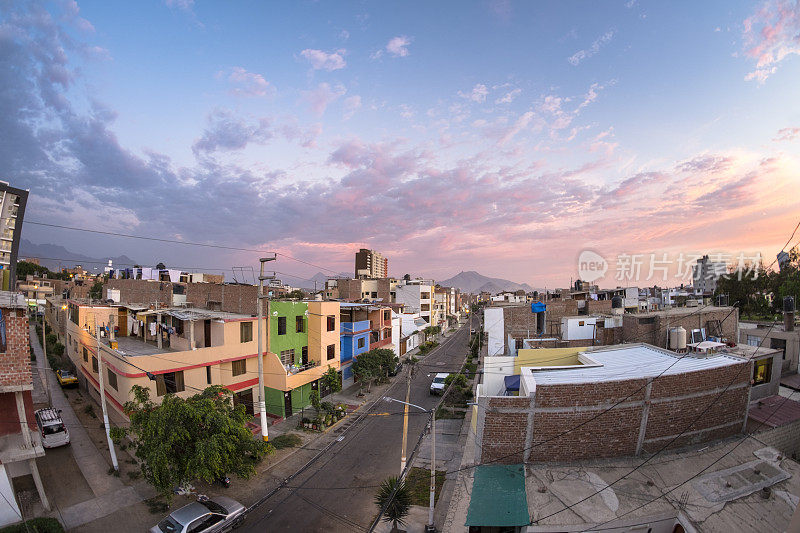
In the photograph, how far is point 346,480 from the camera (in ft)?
51.7

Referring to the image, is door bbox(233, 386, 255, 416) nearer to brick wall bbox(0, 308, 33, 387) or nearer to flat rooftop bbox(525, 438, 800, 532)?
brick wall bbox(0, 308, 33, 387)

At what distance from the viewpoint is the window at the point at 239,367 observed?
21359 mm

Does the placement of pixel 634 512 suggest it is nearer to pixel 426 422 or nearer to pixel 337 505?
pixel 337 505

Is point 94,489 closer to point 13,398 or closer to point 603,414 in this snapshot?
point 13,398

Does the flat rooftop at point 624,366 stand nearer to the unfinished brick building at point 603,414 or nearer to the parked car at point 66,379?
the unfinished brick building at point 603,414

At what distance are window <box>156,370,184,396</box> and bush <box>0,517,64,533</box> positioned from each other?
670 cm

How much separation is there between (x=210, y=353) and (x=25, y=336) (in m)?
8.89

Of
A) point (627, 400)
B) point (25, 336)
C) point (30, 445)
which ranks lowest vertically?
point (30, 445)

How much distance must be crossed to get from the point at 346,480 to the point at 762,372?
2087 centimetres

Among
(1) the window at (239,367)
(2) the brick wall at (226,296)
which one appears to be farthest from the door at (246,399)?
(2) the brick wall at (226,296)

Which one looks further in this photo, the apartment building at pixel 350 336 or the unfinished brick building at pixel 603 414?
the apartment building at pixel 350 336

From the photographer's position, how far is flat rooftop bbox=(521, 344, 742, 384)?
42.3 feet

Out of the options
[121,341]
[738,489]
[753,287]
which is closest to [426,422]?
[738,489]

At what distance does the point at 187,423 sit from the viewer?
12.5 m
